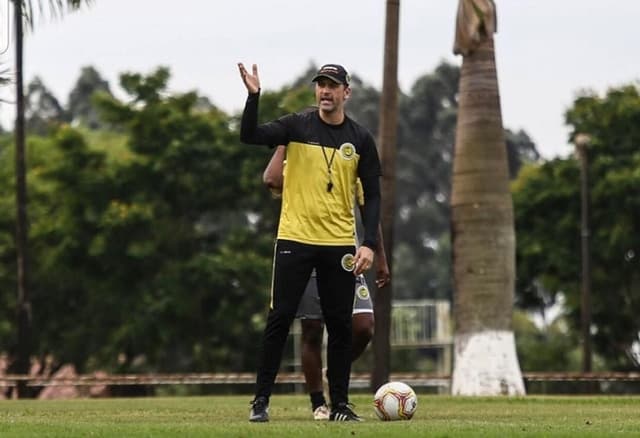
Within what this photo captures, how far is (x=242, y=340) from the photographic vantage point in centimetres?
4844

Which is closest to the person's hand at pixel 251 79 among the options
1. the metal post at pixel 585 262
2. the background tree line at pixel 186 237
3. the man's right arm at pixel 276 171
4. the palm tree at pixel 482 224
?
the man's right arm at pixel 276 171

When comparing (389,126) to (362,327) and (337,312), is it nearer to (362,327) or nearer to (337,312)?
(362,327)

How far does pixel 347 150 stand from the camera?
472 inches

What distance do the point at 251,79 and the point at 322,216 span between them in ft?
3.55

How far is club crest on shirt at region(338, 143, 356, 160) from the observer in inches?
472

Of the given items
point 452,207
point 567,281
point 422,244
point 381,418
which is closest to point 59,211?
point 567,281

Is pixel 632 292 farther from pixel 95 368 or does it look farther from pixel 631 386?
pixel 95 368

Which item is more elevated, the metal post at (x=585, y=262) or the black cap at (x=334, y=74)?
the metal post at (x=585, y=262)

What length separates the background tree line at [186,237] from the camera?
153 feet

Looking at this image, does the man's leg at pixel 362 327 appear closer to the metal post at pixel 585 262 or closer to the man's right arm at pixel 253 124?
the man's right arm at pixel 253 124

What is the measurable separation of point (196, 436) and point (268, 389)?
2160 millimetres

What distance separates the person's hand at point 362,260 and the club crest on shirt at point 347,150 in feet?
2.02

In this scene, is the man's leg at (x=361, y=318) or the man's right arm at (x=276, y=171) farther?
the man's leg at (x=361, y=318)

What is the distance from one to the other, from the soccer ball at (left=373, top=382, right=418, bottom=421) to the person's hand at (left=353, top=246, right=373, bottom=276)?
33.3 inches
